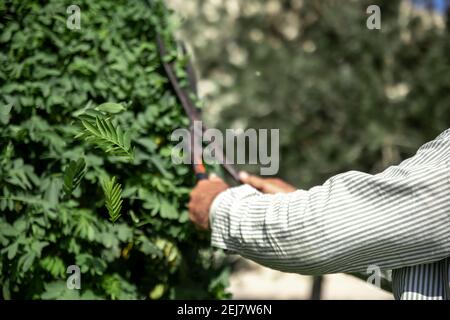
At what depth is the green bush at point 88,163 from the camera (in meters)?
1.95

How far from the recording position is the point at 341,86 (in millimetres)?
5691

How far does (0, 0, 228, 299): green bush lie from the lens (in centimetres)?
195

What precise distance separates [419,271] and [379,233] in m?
0.19

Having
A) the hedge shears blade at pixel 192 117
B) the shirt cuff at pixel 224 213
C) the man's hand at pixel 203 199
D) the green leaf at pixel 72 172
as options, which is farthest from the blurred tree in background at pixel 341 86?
the green leaf at pixel 72 172

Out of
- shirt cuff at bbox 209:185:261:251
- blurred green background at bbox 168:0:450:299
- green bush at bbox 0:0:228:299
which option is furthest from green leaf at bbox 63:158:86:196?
blurred green background at bbox 168:0:450:299

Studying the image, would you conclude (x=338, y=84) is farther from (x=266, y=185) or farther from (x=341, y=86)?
(x=266, y=185)

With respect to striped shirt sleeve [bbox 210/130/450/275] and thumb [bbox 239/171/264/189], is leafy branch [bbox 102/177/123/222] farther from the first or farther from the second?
thumb [bbox 239/171/264/189]

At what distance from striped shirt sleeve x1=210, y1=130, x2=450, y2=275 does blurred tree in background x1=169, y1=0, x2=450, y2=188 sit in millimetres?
4079

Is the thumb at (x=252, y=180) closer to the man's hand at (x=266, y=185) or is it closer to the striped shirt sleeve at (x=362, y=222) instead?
the man's hand at (x=266, y=185)

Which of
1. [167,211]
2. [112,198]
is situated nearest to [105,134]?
[112,198]

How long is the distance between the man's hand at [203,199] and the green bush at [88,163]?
0.17 m

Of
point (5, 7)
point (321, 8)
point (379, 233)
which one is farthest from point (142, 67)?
point (321, 8)

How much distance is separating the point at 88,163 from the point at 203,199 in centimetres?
42
